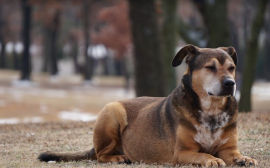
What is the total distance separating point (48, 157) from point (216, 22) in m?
11.4

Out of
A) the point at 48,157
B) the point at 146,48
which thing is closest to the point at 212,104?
the point at 48,157

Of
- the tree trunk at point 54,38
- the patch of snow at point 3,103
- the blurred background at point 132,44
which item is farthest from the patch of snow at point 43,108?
the tree trunk at point 54,38

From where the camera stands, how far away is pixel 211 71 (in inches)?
256

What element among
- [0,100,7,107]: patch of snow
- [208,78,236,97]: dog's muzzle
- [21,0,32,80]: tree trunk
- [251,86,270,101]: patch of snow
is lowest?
[251,86,270,101]: patch of snow

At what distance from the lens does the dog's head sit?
633cm

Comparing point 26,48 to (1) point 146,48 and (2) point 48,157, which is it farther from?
(2) point 48,157

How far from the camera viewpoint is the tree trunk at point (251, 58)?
18000 mm

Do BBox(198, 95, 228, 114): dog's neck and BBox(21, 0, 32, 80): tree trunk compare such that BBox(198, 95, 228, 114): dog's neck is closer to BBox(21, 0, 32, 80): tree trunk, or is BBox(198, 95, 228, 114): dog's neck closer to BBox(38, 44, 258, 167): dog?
BBox(38, 44, 258, 167): dog

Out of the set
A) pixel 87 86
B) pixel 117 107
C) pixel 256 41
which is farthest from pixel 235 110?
pixel 87 86

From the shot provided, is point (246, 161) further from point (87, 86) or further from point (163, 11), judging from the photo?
point (87, 86)

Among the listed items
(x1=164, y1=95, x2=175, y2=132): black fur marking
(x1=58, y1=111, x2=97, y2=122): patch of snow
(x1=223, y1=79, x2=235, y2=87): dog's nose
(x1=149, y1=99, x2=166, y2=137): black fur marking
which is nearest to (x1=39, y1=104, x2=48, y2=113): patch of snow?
(x1=58, y1=111, x2=97, y2=122): patch of snow

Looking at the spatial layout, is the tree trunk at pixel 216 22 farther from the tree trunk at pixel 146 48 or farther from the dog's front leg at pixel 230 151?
the dog's front leg at pixel 230 151

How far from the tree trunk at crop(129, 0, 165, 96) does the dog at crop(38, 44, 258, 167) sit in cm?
776

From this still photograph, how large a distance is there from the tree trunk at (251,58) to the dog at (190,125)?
35.8ft
